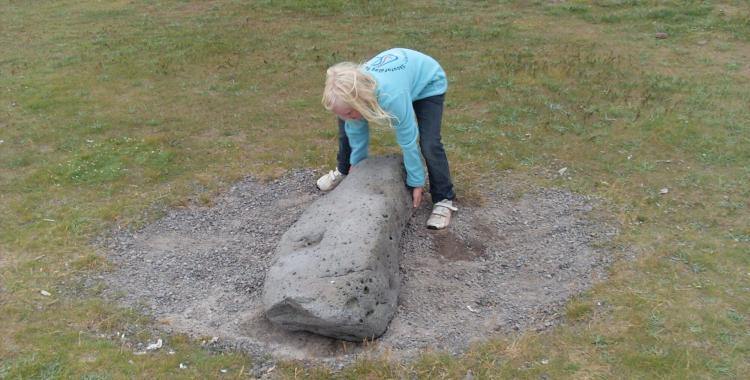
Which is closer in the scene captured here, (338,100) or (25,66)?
(338,100)

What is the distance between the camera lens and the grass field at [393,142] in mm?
4488

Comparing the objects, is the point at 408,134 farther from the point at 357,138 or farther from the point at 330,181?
the point at 330,181

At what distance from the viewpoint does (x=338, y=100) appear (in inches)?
191

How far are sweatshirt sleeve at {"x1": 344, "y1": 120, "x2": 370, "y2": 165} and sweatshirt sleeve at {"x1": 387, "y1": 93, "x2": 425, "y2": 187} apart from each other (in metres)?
0.51

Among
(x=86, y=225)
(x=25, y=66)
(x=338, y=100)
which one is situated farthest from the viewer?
(x=25, y=66)

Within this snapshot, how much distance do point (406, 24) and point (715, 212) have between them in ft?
25.8

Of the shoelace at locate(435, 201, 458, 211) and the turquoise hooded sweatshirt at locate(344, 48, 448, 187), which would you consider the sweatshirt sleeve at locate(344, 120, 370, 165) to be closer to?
the turquoise hooded sweatshirt at locate(344, 48, 448, 187)

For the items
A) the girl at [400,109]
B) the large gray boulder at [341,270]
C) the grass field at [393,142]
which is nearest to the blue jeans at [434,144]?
the girl at [400,109]

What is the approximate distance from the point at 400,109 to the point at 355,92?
480 mm

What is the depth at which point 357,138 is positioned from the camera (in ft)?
19.5

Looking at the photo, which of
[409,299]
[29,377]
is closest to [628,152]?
[409,299]

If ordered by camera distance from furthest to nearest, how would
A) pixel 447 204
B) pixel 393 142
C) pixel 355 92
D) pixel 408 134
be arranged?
1. pixel 393 142
2. pixel 447 204
3. pixel 408 134
4. pixel 355 92

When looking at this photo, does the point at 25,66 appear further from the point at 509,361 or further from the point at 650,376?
Result: the point at 650,376

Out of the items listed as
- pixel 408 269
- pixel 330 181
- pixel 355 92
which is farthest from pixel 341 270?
pixel 330 181
